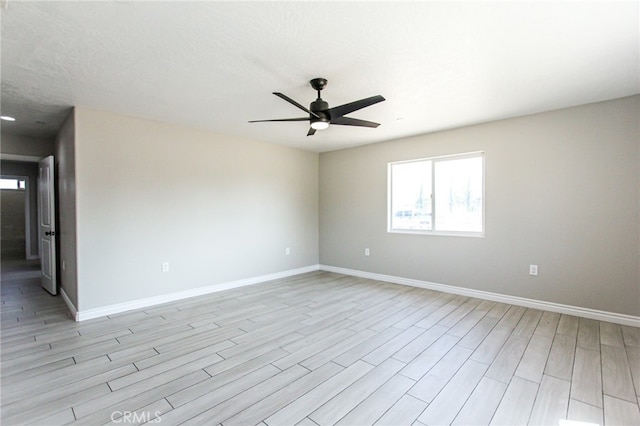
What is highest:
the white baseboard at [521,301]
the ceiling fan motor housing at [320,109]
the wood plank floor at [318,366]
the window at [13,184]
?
the ceiling fan motor housing at [320,109]

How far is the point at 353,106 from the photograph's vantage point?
2586mm

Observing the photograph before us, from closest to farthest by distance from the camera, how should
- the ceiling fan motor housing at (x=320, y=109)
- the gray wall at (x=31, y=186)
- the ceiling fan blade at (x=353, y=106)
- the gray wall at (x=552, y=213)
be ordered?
the ceiling fan blade at (x=353, y=106), the ceiling fan motor housing at (x=320, y=109), the gray wall at (x=552, y=213), the gray wall at (x=31, y=186)

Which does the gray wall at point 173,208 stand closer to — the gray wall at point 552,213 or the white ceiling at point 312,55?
the white ceiling at point 312,55

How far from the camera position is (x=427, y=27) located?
6.36ft

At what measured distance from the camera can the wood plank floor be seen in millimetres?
1806

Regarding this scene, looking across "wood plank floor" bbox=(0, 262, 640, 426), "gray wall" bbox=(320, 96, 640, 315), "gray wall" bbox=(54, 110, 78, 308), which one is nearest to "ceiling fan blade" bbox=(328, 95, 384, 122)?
"wood plank floor" bbox=(0, 262, 640, 426)

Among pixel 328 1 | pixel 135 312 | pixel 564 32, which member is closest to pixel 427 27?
pixel 328 1

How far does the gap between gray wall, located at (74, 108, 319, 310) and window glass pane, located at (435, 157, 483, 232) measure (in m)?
2.65

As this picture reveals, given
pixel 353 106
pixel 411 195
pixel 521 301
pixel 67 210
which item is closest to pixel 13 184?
pixel 67 210

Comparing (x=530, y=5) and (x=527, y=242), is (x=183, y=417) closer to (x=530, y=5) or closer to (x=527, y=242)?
(x=530, y=5)

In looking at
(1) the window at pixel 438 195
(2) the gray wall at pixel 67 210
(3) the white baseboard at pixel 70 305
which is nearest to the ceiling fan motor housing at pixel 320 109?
(1) the window at pixel 438 195

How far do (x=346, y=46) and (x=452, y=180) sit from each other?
3070 millimetres

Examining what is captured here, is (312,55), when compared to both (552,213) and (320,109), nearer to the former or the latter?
Result: (320,109)

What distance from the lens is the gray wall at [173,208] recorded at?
3.47 m
